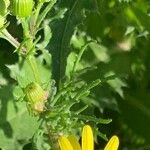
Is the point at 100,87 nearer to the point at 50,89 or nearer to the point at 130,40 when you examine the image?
the point at 130,40

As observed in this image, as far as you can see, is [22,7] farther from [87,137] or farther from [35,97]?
[87,137]

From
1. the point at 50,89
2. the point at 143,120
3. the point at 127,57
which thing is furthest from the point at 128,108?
the point at 50,89

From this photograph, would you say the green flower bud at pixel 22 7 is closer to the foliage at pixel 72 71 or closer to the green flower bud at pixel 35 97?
the foliage at pixel 72 71

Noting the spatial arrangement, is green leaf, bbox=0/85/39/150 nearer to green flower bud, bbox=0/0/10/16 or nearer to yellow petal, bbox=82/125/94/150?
yellow petal, bbox=82/125/94/150

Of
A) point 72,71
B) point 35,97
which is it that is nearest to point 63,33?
point 72,71

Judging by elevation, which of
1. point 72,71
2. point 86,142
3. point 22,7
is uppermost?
point 22,7

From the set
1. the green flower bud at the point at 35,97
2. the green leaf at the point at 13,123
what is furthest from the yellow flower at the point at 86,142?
the green leaf at the point at 13,123

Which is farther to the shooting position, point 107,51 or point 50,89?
point 107,51
